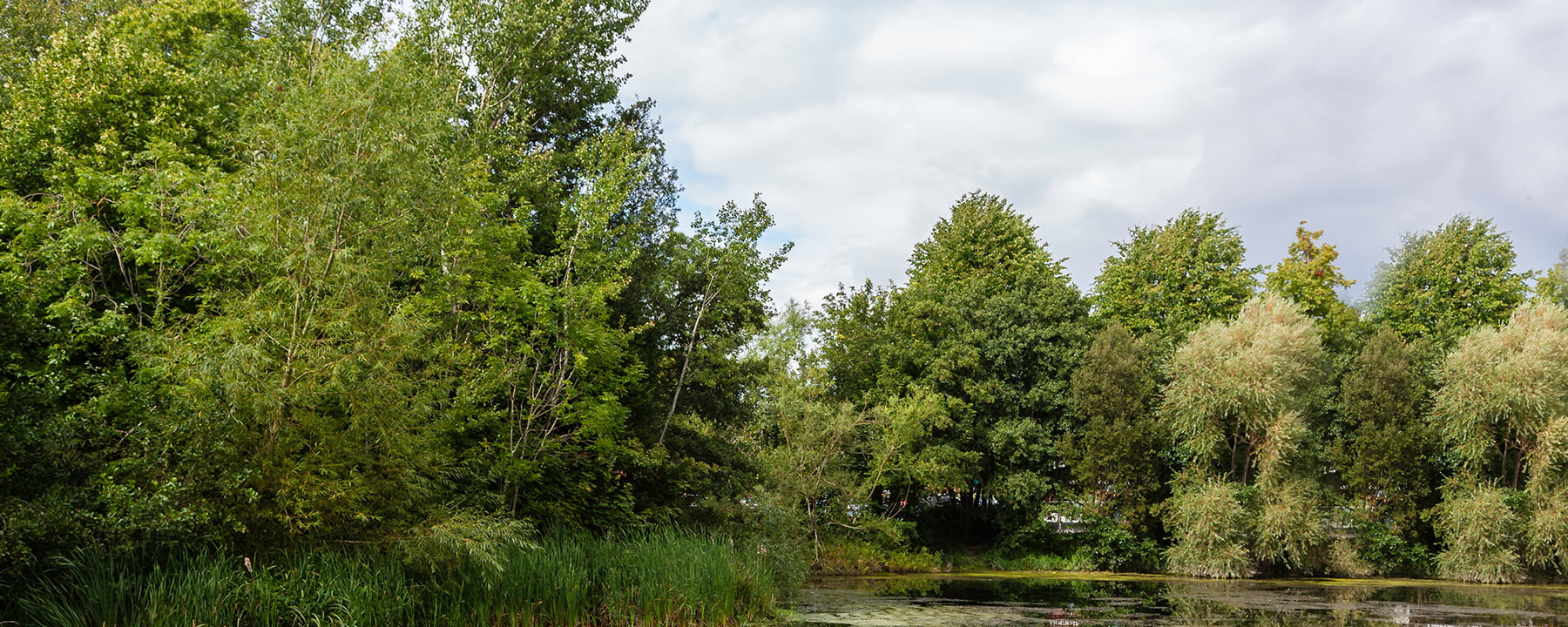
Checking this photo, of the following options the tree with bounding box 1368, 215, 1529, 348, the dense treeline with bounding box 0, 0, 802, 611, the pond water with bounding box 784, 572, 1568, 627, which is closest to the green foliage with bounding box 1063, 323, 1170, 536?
the pond water with bounding box 784, 572, 1568, 627

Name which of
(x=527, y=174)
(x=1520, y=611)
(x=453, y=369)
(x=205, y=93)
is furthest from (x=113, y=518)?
(x=1520, y=611)

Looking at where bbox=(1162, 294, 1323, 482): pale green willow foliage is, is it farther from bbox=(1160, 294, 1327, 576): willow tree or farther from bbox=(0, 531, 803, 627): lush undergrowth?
bbox=(0, 531, 803, 627): lush undergrowth

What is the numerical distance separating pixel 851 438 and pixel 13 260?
75.4 feet

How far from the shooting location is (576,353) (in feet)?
51.2

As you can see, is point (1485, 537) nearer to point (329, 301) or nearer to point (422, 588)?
point (422, 588)

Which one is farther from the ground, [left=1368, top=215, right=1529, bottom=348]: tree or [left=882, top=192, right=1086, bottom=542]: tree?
[left=1368, top=215, right=1529, bottom=348]: tree

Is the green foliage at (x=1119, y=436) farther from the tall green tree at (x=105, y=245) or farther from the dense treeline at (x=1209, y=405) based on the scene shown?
the tall green tree at (x=105, y=245)

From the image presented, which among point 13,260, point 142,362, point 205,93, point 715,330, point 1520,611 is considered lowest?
point 1520,611

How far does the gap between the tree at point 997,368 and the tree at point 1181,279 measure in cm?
274

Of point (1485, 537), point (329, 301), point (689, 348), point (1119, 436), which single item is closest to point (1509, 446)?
point (1485, 537)

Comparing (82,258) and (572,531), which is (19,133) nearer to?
(82,258)

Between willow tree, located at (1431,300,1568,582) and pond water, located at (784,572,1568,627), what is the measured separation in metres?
1.88

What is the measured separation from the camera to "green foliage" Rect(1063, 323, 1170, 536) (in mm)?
A: 33375

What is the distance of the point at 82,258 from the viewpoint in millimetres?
11477
